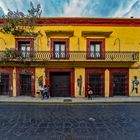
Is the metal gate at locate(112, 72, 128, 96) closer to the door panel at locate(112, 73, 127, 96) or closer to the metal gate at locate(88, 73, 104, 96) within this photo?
the door panel at locate(112, 73, 127, 96)

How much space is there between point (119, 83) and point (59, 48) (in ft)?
20.9

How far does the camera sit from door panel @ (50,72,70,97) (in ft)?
97.9

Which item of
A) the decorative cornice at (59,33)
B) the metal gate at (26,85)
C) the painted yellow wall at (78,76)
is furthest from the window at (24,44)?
the painted yellow wall at (78,76)

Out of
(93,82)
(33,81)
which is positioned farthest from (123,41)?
(33,81)

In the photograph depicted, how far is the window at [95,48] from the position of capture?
95.8 feet

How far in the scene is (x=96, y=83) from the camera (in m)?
29.6

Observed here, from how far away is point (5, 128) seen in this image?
39.6 feet

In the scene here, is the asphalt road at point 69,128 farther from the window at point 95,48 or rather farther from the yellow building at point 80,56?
the window at point 95,48

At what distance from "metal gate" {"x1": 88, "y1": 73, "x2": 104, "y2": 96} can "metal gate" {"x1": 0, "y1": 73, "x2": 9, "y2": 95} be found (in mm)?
7547

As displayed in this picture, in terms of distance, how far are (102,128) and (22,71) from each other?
18275 millimetres

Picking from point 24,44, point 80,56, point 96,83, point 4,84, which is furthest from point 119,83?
point 4,84

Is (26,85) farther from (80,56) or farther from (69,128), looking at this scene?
(69,128)

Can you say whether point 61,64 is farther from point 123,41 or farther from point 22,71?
point 123,41

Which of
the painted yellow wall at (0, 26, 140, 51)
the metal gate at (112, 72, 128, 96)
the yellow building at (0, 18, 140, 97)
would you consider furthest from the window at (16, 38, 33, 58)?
the metal gate at (112, 72, 128, 96)
